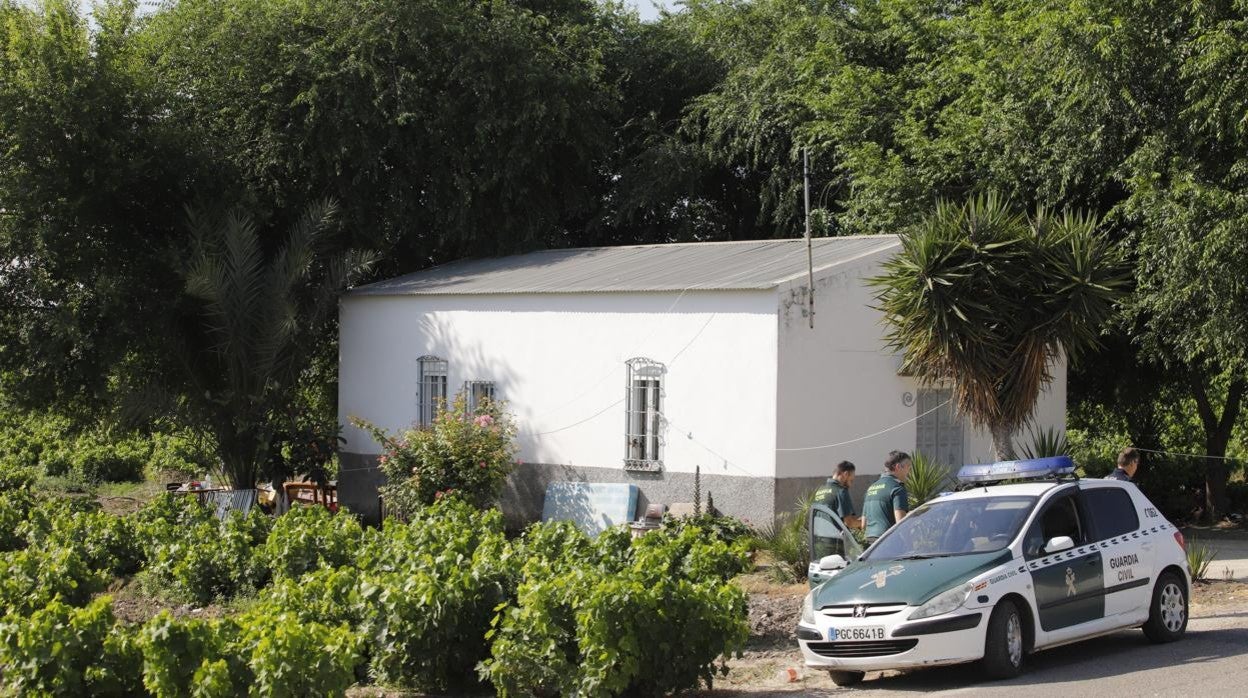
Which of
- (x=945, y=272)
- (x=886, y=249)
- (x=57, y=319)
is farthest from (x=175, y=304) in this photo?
(x=945, y=272)

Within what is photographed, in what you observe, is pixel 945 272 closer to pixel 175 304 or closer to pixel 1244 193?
pixel 1244 193

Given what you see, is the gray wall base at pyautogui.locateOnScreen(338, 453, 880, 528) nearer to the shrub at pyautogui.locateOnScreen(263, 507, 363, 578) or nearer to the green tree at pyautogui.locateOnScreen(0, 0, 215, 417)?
the green tree at pyautogui.locateOnScreen(0, 0, 215, 417)

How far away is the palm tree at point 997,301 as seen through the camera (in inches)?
582

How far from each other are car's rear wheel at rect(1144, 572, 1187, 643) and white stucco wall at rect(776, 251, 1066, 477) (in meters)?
6.13

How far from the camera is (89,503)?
20.1m

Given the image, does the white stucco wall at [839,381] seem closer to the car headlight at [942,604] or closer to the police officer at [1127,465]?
the police officer at [1127,465]

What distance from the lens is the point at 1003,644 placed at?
9.74 m

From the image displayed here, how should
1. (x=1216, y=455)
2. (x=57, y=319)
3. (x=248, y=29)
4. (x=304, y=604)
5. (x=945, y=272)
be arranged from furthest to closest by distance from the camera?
1. (x=248, y=29)
2. (x=1216, y=455)
3. (x=57, y=319)
4. (x=945, y=272)
5. (x=304, y=604)

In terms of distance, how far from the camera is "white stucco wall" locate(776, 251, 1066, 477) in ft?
55.7

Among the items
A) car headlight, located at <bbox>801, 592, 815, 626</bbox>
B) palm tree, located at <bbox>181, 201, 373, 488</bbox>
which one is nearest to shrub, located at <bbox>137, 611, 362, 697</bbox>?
car headlight, located at <bbox>801, 592, 815, 626</bbox>

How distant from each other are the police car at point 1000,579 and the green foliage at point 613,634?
94cm

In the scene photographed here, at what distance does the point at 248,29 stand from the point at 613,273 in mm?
9128

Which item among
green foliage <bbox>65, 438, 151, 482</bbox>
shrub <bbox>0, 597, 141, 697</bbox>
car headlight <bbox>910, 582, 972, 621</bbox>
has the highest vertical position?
green foliage <bbox>65, 438, 151, 482</bbox>

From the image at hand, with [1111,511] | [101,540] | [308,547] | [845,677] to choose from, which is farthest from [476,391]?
[1111,511]
